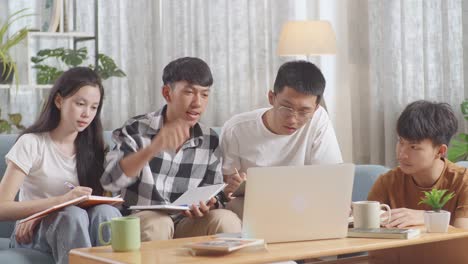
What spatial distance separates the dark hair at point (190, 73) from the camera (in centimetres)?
291

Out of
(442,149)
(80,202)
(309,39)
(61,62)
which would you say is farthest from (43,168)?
(61,62)

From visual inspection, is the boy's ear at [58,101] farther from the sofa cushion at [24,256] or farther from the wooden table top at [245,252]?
the wooden table top at [245,252]

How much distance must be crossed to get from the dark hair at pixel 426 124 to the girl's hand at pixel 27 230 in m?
1.27

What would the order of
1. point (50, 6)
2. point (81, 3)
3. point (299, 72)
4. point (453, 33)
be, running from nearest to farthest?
point (299, 72) < point (453, 33) < point (50, 6) < point (81, 3)

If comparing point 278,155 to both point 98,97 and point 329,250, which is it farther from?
point 329,250

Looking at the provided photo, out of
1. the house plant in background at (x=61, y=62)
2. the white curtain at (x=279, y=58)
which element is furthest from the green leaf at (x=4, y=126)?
the white curtain at (x=279, y=58)

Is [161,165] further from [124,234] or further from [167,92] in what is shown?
[124,234]

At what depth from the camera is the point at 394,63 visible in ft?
16.1

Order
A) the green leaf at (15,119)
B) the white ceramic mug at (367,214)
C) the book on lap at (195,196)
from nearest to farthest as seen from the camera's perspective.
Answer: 1. the white ceramic mug at (367,214)
2. the book on lap at (195,196)
3. the green leaf at (15,119)

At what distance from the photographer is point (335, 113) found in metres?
5.39

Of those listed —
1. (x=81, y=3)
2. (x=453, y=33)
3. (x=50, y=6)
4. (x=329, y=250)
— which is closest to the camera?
(x=329, y=250)

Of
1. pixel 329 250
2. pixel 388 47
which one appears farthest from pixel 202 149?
pixel 388 47

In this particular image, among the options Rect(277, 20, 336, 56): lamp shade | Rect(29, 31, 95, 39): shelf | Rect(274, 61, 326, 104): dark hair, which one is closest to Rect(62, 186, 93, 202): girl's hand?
Rect(274, 61, 326, 104): dark hair

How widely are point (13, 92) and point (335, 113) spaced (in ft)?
6.92
